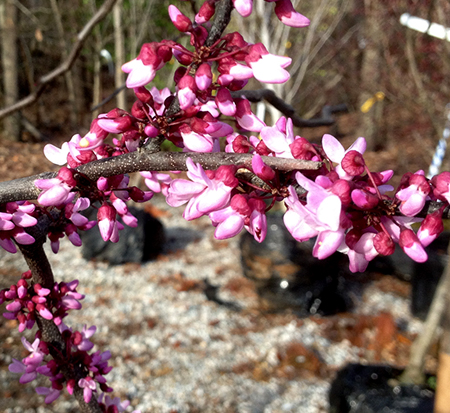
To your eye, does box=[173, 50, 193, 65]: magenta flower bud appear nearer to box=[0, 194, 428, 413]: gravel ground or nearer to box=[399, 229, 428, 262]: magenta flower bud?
box=[399, 229, 428, 262]: magenta flower bud

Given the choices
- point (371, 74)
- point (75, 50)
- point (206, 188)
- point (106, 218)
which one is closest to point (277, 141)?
point (206, 188)

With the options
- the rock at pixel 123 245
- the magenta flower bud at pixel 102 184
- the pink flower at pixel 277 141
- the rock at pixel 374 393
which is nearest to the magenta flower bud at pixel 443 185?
the pink flower at pixel 277 141

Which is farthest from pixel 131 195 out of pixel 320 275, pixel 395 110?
pixel 395 110

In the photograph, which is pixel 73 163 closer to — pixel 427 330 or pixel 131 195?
pixel 131 195

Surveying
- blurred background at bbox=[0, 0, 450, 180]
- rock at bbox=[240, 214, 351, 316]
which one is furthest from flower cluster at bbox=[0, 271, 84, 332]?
blurred background at bbox=[0, 0, 450, 180]

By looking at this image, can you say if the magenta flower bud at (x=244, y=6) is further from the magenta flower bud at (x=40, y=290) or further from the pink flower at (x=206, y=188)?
the magenta flower bud at (x=40, y=290)

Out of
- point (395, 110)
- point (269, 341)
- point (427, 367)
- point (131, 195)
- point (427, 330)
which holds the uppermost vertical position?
point (131, 195)

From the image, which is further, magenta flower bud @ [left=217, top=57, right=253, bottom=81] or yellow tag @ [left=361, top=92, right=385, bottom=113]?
yellow tag @ [left=361, top=92, right=385, bottom=113]
